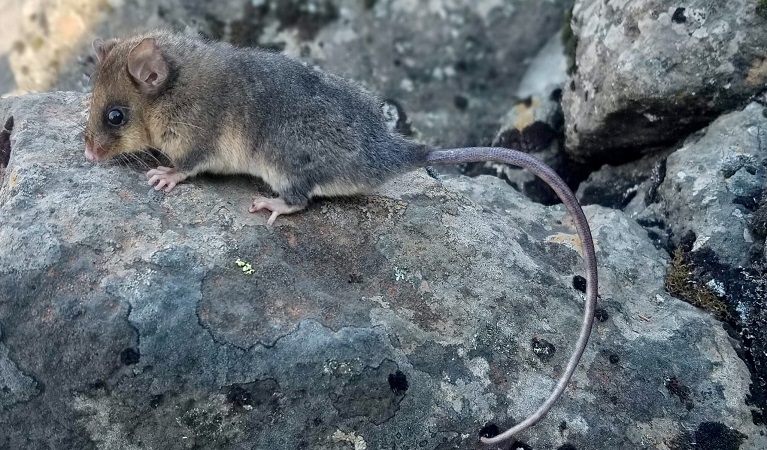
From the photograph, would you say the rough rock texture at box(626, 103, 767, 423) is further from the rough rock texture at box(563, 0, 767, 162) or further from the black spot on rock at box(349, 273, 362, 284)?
the black spot on rock at box(349, 273, 362, 284)

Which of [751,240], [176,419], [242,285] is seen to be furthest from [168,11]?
[751,240]

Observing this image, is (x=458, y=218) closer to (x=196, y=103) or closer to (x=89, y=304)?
(x=196, y=103)

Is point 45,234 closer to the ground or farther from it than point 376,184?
closer to the ground

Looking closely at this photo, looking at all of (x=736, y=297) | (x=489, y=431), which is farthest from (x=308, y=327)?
(x=736, y=297)

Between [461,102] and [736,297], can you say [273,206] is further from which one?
[461,102]

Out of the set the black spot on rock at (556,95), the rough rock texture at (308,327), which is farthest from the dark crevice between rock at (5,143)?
the black spot on rock at (556,95)

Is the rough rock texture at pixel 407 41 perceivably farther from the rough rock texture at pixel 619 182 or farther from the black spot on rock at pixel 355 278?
the black spot on rock at pixel 355 278
